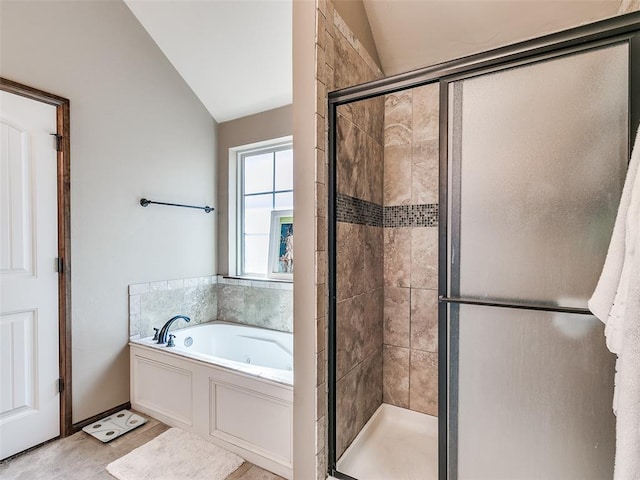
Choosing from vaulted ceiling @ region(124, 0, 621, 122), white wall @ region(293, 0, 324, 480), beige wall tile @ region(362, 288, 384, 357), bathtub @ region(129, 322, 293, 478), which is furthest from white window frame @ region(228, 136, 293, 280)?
white wall @ region(293, 0, 324, 480)

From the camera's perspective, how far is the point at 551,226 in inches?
43.3

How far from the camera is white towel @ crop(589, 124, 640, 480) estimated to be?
823 millimetres

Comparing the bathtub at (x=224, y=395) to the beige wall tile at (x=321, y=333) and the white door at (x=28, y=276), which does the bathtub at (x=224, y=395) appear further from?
the white door at (x=28, y=276)

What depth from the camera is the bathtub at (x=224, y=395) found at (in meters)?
1.76

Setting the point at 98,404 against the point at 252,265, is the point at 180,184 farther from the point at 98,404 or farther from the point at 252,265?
the point at 98,404

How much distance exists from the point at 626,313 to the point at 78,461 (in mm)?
2559

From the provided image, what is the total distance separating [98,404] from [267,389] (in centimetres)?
133

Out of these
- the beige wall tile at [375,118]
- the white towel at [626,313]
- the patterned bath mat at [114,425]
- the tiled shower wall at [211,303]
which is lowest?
the patterned bath mat at [114,425]

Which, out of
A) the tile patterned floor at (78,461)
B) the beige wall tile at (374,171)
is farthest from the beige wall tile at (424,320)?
the tile patterned floor at (78,461)

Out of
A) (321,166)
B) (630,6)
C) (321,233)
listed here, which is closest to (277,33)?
(321,166)

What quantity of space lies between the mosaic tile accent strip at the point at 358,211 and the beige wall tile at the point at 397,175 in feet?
0.45

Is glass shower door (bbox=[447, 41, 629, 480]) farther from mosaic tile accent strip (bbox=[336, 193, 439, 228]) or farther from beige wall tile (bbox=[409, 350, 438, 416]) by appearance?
beige wall tile (bbox=[409, 350, 438, 416])

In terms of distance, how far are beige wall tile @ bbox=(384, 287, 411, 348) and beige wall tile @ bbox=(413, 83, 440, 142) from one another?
1046mm

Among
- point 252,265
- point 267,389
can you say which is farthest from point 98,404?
point 252,265
